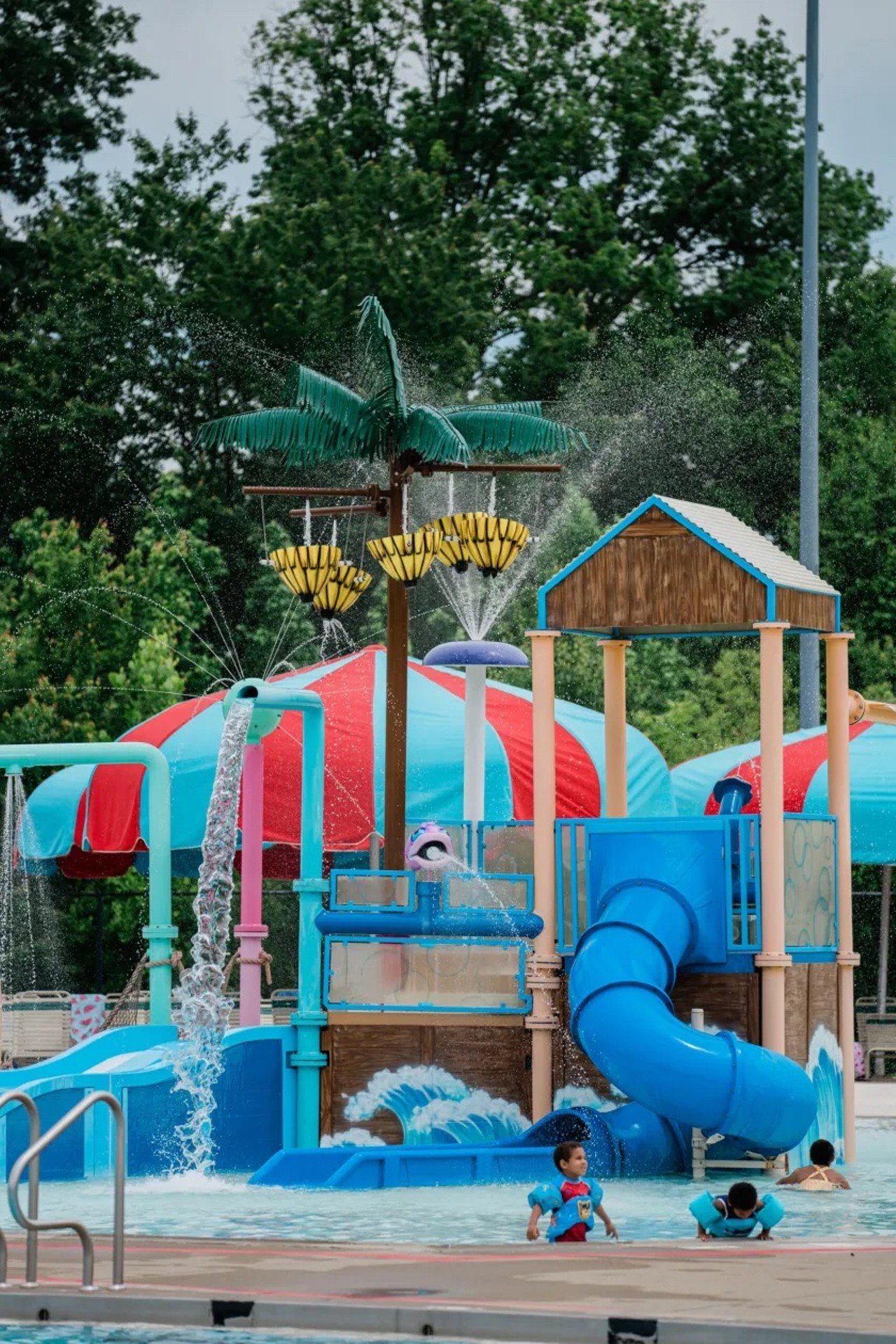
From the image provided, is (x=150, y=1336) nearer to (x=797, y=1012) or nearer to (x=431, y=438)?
(x=797, y=1012)

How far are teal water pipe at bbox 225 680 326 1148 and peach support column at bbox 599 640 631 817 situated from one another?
9.39ft

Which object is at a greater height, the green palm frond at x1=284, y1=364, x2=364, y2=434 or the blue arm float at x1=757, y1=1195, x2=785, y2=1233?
the green palm frond at x1=284, y1=364, x2=364, y2=434

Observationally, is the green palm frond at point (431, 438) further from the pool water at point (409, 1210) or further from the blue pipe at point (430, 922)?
the pool water at point (409, 1210)

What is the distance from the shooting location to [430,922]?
16500mm

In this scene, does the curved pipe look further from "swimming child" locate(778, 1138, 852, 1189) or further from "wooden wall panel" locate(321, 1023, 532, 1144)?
"swimming child" locate(778, 1138, 852, 1189)

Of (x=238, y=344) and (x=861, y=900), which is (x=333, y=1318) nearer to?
(x=861, y=900)

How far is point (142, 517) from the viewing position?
131ft

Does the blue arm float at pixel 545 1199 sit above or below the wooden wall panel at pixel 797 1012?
below

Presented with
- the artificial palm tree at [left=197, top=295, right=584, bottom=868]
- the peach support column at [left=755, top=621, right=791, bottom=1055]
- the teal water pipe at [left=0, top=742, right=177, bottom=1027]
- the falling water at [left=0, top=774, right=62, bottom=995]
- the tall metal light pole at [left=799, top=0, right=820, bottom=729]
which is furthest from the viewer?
the falling water at [left=0, top=774, right=62, bottom=995]

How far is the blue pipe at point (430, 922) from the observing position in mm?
16438

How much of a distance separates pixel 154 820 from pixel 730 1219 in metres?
6.69

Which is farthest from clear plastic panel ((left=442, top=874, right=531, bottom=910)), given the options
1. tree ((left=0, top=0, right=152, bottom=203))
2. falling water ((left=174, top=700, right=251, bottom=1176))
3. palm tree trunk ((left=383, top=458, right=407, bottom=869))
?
tree ((left=0, top=0, right=152, bottom=203))

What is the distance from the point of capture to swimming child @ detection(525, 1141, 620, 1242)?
11.9m

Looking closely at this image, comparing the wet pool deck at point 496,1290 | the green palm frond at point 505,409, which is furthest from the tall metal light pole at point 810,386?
the wet pool deck at point 496,1290
